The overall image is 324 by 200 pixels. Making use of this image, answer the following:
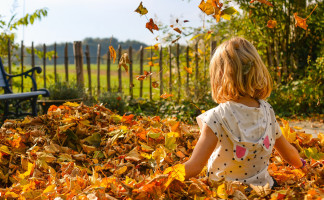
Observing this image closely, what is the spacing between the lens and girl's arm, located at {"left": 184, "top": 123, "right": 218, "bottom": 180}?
1.53 m

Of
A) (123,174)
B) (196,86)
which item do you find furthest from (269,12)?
(123,174)

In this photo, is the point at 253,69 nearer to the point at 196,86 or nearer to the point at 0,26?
the point at 196,86

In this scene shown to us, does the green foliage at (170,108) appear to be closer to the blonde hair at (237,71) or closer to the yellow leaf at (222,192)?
the blonde hair at (237,71)

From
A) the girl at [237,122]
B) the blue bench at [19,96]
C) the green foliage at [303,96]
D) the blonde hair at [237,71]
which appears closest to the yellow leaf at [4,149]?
the girl at [237,122]

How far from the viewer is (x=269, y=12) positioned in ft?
24.9

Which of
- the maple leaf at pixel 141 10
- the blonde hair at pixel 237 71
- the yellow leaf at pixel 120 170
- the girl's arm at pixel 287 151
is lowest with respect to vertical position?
the yellow leaf at pixel 120 170

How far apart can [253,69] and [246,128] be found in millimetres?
267

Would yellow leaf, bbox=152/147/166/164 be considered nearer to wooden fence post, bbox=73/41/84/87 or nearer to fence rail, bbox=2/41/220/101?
fence rail, bbox=2/41/220/101

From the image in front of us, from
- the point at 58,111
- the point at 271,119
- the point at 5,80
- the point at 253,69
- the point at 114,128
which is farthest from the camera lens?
the point at 5,80

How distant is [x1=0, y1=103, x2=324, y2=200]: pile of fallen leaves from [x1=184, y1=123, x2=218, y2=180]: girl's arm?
7cm

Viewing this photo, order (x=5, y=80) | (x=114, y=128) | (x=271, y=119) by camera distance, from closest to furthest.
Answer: (x=271, y=119) < (x=114, y=128) < (x=5, y=80)

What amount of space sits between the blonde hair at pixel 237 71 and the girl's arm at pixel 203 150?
19 centimetres

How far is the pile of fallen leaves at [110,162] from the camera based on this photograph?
4.99 ft

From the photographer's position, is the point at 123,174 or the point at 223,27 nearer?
the point at 123,174
